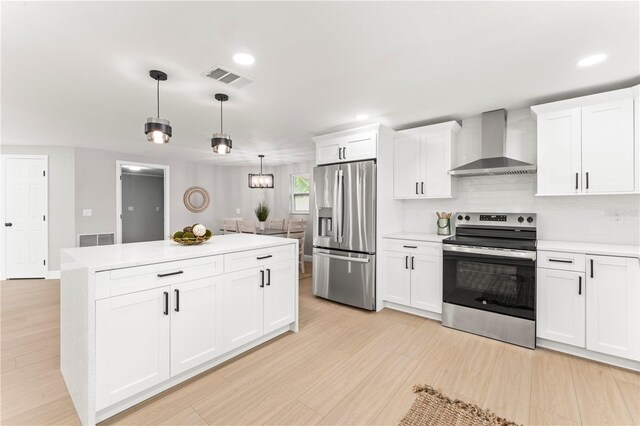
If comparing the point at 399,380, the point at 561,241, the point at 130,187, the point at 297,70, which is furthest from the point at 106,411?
the point at 130,187

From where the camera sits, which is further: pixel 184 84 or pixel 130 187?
pixel 130 187

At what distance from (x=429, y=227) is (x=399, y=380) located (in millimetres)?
2215

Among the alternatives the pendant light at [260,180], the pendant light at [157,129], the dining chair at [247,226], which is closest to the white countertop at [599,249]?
the pendant light at [157,129]

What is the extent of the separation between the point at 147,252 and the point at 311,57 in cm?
188

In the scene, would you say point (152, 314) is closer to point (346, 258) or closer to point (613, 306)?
point (346, 258)

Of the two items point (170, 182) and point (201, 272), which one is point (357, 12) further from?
point (170, 182)

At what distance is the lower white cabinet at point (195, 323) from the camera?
2.05 metres

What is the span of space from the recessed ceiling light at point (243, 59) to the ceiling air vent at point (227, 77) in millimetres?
189

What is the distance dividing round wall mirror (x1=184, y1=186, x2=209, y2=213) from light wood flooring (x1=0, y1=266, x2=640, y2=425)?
13.5 feet

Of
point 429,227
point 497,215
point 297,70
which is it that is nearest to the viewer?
point 297,70

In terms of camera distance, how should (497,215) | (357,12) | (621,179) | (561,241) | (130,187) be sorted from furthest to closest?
(130,187) → (497,215) → (561,241) → (621,179) → (357,12)

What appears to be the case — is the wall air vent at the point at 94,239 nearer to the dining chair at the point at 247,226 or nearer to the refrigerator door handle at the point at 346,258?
the dining chair at the point at 247,226

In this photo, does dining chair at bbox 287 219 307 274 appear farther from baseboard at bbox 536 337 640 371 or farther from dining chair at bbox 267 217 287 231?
baseboard at bbox 536 337 640 371

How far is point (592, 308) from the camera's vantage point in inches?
97.5
